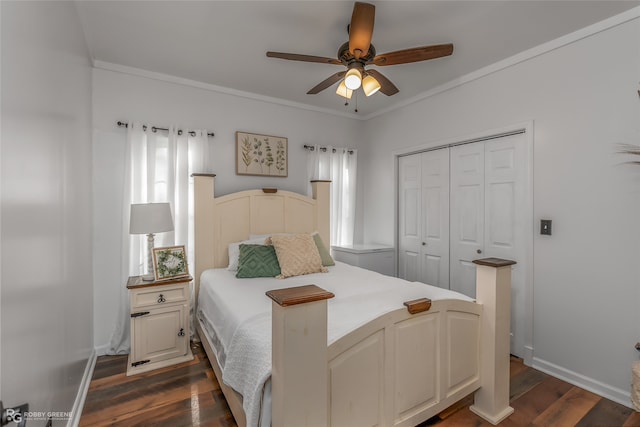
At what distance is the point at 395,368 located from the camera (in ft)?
4.99

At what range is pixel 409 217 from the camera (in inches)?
145

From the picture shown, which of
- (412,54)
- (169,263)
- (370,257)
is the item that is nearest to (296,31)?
(412,54)

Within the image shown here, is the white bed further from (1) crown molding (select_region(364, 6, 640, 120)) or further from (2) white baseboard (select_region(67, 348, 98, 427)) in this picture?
(1) crown molding (select_region(364, 6, 640, 120))

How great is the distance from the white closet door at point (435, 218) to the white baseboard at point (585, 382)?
1.04m

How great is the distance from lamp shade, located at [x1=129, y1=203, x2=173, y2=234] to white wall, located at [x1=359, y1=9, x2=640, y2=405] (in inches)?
122

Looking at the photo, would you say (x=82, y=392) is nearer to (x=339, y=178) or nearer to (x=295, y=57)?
(x=295, y=57)

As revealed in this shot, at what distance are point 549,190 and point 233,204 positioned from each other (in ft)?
9.52

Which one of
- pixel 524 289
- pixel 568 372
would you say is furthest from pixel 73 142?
pixel 568 372

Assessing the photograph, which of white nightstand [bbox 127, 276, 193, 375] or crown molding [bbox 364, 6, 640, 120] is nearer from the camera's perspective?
crown molding [bbox 364, 6, 640, 120]

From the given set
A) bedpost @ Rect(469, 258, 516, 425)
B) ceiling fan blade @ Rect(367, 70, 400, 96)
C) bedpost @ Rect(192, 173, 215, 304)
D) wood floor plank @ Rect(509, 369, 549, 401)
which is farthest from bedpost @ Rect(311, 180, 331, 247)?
wood floor plank @ Rect(509, 369, 549, 401)

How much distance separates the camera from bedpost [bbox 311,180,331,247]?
3680mm

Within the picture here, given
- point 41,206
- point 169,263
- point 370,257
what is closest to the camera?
point 41,206

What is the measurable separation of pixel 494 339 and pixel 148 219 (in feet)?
8.76

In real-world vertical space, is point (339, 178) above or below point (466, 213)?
Result: above
